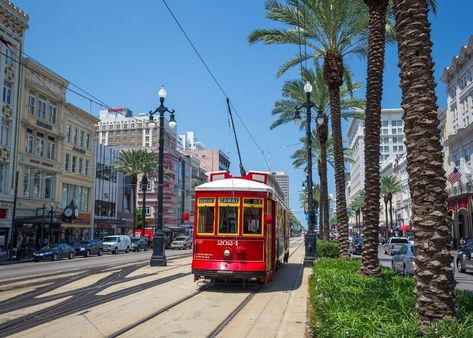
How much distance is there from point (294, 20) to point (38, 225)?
3751 centimetres

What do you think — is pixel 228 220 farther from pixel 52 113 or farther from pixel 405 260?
pixel 52 113

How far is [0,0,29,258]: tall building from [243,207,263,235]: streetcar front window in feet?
113

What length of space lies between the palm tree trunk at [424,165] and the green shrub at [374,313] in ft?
1.09

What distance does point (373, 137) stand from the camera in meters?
12.0

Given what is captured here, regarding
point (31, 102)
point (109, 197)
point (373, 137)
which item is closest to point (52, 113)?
point (31, 102)

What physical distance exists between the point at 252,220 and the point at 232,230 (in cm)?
66

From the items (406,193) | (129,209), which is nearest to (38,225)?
(129,209)

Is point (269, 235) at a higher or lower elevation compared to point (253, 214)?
lower

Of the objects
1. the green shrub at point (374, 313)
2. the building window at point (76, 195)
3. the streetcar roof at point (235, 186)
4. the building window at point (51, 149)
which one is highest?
the building window at point (51, 149)

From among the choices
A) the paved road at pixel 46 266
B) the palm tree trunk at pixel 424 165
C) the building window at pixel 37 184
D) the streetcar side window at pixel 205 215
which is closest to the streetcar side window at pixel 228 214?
the streetcar side window at pixel 205 215

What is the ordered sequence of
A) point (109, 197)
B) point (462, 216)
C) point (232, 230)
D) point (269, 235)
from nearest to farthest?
point (232, 230), point (269, 235), point (462, 216), point (109, 197)

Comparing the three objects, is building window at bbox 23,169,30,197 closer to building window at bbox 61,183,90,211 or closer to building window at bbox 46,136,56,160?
building window at bbox 46,136,56,160

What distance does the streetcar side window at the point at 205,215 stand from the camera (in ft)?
48.2

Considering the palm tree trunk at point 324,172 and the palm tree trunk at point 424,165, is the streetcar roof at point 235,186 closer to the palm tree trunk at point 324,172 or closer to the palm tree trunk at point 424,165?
the palm tree trunk at point 424,165
